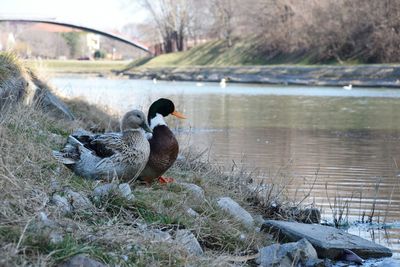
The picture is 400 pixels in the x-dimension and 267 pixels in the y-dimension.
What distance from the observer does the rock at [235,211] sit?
6.83 m

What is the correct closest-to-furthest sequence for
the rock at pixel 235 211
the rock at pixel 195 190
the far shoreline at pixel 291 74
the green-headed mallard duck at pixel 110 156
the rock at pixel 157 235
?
the rock at pixel 157 235, the green-headed mallard duck at pixel 110 156, the rock at pixel 235 211, the rock at pixel 195 190, the far shoreline at pixel 291 74

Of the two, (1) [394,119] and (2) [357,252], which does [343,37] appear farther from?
(2) [357,252]

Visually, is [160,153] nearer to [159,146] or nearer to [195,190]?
[159,146]

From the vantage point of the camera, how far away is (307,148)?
1519 centimetres

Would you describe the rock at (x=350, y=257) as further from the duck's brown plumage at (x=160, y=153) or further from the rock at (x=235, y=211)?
the duck's brown plumage at (x=160, y=153)

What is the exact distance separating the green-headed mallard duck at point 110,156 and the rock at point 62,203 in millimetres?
1070

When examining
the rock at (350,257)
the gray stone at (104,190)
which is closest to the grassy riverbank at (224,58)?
the rock at (350,257)

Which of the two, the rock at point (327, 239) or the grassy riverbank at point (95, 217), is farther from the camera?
the rock at point (327, 239)

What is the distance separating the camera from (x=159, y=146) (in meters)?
7.32

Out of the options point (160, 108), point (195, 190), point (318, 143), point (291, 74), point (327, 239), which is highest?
point (160, 108)

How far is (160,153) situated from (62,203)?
2009 millimetres

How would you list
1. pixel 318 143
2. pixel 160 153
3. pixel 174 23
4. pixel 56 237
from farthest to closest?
pixel 174 23, pixel 318 143, pixel 160 153, pixel 56 237

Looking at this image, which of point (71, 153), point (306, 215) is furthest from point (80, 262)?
point (306, 215)

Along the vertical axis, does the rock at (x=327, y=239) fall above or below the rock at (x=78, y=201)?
below
